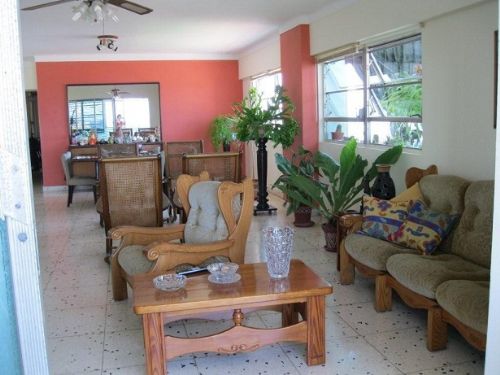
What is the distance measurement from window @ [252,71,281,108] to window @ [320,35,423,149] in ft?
6.63

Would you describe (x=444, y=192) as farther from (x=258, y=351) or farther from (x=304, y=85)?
(x=304, y=85)

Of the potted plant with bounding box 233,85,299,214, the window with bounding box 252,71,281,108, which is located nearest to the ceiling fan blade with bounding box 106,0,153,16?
the potted plant with bounding box 233,85,299,214

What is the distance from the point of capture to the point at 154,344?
253cm

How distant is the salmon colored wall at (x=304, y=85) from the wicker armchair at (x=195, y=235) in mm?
3250

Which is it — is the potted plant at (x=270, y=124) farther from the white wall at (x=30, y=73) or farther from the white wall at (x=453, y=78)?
the white wall at (x=30, y=73)

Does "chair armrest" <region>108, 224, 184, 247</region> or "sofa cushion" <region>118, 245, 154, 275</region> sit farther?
"chair armrest" <region>108, 224, 184, 247</region>

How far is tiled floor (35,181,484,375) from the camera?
275 cm

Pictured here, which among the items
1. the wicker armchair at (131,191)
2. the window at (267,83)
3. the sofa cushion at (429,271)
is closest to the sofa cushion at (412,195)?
the sofa cushion at (429,271)

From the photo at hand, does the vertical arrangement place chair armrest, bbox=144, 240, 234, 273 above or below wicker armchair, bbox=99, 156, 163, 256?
below

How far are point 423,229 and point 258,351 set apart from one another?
1342mm

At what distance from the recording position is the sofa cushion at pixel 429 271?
112 inches

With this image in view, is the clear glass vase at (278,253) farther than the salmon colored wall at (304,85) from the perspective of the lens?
No

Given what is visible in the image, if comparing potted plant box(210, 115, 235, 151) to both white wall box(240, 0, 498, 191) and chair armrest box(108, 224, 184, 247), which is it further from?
chair armrest box(108, 224, 184, 247)

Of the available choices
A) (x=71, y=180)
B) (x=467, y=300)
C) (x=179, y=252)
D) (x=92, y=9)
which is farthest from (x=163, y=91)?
(x=467, y=300)
